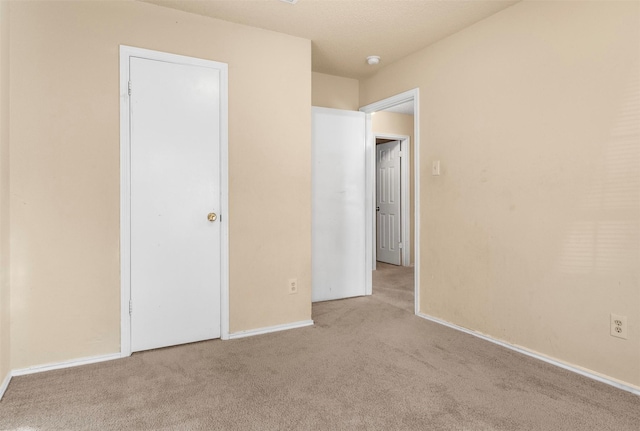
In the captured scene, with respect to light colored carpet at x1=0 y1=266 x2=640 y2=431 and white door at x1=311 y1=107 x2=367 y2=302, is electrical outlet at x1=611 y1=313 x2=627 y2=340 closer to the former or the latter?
light colored carpet at x1=0 y1=266 x2=640 y2=431

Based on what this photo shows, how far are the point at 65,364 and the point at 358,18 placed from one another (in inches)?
120

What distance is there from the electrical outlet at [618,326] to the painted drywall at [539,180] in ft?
0.11

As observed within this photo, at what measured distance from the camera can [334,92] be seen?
422cm

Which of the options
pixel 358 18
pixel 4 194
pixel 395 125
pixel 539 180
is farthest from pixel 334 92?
pixel 4 194

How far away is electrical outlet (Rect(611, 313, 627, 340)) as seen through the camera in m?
2.10

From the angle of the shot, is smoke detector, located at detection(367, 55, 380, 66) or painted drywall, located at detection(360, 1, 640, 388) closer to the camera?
painted drywall, located at detection(360, 1, 640, 388)

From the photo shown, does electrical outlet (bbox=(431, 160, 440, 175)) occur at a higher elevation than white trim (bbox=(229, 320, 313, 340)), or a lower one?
higher

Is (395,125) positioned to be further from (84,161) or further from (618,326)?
(84,161)

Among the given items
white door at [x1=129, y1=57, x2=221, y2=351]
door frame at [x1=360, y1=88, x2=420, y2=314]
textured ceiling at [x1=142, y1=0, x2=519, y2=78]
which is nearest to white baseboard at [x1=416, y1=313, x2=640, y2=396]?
door frame at [x1=360, y1=88, x2=420, y2=314]

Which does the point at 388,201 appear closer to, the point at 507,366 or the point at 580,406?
the point at 507,366

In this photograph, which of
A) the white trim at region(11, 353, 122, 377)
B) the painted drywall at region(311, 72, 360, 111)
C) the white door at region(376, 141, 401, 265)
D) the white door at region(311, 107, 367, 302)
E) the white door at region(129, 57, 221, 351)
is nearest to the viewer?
the white trim at region(11, 353, 122, 377)

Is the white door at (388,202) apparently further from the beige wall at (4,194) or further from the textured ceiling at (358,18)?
the beige wall at (4,194)

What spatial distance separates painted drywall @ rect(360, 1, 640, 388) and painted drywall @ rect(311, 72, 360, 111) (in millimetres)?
1055

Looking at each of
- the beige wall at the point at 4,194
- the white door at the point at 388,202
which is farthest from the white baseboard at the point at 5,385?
the white door at the point at 388,202
